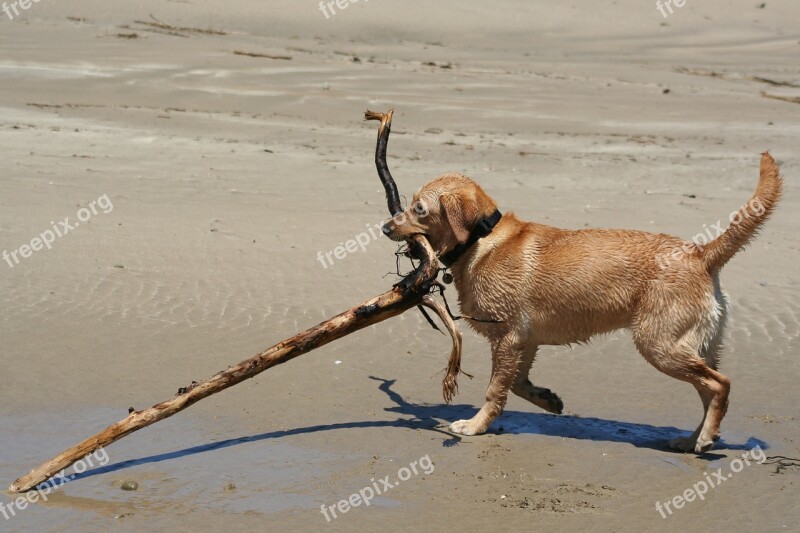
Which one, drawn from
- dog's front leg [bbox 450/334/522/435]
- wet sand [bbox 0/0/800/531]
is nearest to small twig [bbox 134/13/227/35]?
wet sand [bbox 0/0/800/531]

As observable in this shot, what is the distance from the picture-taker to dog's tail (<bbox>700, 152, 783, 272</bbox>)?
606cm

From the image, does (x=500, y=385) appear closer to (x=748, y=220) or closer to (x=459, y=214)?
(x=459, y=214)

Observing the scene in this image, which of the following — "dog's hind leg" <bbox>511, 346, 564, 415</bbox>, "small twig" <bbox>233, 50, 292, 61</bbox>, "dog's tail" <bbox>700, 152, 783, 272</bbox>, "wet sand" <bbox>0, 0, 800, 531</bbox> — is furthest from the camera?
"small twig" <bbox>233, 50, 292, 61</bbox>

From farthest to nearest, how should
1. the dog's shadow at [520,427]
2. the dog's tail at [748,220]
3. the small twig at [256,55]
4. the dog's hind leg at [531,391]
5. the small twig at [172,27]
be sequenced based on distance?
1. the small twig at [172,27]
2. the small twig at [256,55]
3. the dog's hind leg at [531,391]
4. the dog's shadow at [520,427]
5. the dog's tail at [748,220]

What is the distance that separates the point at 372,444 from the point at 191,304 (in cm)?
293

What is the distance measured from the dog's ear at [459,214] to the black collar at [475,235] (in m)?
0.05

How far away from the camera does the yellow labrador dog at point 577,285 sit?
6.15m

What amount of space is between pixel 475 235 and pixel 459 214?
0.57ft

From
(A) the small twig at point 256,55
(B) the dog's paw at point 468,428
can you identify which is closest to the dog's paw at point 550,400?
(B) the dog's paw at point 468,428

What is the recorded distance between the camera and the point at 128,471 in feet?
19.0

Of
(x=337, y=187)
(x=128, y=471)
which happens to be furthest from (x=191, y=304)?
(x=337, y=187)

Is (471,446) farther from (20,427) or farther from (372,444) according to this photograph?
(20,427)

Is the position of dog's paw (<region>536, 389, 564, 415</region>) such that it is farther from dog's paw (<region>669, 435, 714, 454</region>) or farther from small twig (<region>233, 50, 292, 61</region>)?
small twig (<region>233, 50, 292, 61</region>)

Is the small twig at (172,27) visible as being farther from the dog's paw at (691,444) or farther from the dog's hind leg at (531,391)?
the dog's paw at (691,444)
